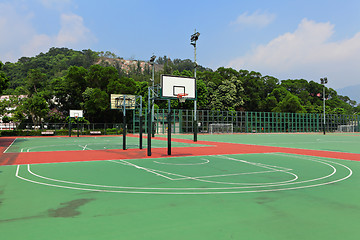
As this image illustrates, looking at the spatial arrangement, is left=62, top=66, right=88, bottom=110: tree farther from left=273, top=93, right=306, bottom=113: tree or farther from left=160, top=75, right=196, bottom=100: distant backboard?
left=160, top=75, right=196, bottom=100: distant backboard

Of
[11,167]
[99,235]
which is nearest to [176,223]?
[99,235]

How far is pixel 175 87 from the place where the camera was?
1992cm

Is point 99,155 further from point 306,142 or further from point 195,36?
point 306,142

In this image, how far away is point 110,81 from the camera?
66.6 m

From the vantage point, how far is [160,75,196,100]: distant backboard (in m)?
19.6

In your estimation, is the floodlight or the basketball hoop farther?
the floodlight

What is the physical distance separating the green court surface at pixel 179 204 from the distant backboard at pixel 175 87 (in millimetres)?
7847

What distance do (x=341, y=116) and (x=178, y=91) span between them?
79568 millimetres

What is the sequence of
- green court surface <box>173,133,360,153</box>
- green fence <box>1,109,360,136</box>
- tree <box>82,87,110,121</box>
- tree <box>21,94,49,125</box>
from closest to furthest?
green court surface <box>173,133,360,153</box> < green fence <box>1,109,360,136</box> < tree <box>21,94,49,125</box> < tree <box>82,87,110,121</box>

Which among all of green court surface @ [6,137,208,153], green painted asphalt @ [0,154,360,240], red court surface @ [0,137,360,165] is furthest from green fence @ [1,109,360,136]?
green painted asphalt @ [0,154,360,240]

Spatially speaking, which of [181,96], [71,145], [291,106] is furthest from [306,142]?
[291,106]

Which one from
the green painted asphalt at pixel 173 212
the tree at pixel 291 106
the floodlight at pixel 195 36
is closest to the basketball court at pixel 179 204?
the green painted asphalt at pixel 173 212

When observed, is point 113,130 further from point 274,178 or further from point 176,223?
point 176,223

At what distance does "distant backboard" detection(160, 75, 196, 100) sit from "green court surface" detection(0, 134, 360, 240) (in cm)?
785
